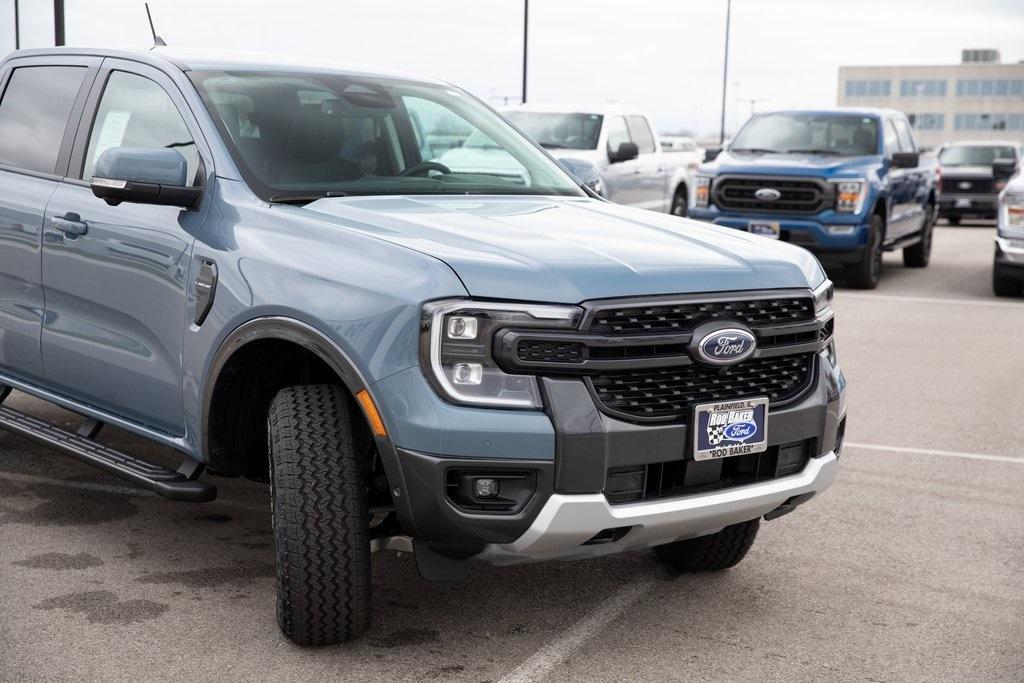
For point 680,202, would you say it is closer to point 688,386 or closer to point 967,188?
point 967,188

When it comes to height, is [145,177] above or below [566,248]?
above

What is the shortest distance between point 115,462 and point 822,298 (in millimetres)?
2515

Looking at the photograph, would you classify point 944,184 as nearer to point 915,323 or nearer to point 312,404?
point 915,323

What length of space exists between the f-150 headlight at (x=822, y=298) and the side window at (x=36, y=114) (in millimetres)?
3063

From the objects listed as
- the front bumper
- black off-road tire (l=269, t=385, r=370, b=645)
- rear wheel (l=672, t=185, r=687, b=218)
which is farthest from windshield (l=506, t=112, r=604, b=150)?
black off-road tire (l=269, t=385, r=370, b=645)

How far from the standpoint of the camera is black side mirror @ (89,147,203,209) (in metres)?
4.23

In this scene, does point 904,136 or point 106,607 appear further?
point 904,136

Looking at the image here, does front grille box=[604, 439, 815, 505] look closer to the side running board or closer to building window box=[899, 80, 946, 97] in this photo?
the side running board

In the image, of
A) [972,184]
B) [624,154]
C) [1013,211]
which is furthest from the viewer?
[972,184]

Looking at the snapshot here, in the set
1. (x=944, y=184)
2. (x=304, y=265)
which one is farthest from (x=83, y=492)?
(x=944, y=184)

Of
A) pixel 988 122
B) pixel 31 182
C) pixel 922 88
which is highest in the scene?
pixel 31 182

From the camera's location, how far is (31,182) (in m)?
5.26

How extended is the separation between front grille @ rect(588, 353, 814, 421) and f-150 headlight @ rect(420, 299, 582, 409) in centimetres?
22

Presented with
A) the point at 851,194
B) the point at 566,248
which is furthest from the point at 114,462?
the point at 851,194
